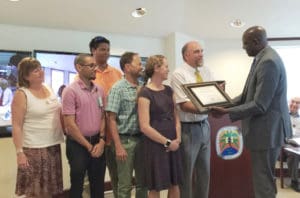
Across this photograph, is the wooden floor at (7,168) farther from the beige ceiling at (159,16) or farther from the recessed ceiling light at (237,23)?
the recessed ceiling light at (237,23)

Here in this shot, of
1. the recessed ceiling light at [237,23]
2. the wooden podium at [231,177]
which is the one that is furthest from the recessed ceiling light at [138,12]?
the wooden podium at [231,177]

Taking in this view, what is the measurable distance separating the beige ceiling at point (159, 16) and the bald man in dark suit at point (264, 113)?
2296 millimetres

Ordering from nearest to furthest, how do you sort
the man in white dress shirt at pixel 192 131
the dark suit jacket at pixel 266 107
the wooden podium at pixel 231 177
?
the dark suit jacket at pixel 266 107
the man in white dress shirt at pixel 192 131
the wooden podium at pixel 231 177

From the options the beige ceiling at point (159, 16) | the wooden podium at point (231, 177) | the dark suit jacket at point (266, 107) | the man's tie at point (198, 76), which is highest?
the beige ceiling at point (159, 16)

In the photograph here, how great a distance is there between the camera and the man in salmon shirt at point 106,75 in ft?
9.12

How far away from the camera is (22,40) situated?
4043 millimetres

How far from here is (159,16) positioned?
464cm

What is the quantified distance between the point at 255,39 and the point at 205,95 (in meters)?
0.53

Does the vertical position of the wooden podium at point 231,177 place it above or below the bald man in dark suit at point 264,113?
below

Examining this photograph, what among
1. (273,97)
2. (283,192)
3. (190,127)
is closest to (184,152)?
(190,127)

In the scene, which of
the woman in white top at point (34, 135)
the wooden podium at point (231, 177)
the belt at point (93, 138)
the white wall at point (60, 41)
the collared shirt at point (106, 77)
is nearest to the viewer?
the woman in white top at point (34, 135)

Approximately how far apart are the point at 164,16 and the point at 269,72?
2680 mm

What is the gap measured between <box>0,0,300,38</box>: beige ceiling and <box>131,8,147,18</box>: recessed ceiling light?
2.3 inches

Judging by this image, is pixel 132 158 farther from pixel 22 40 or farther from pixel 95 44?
pixel 22 40
